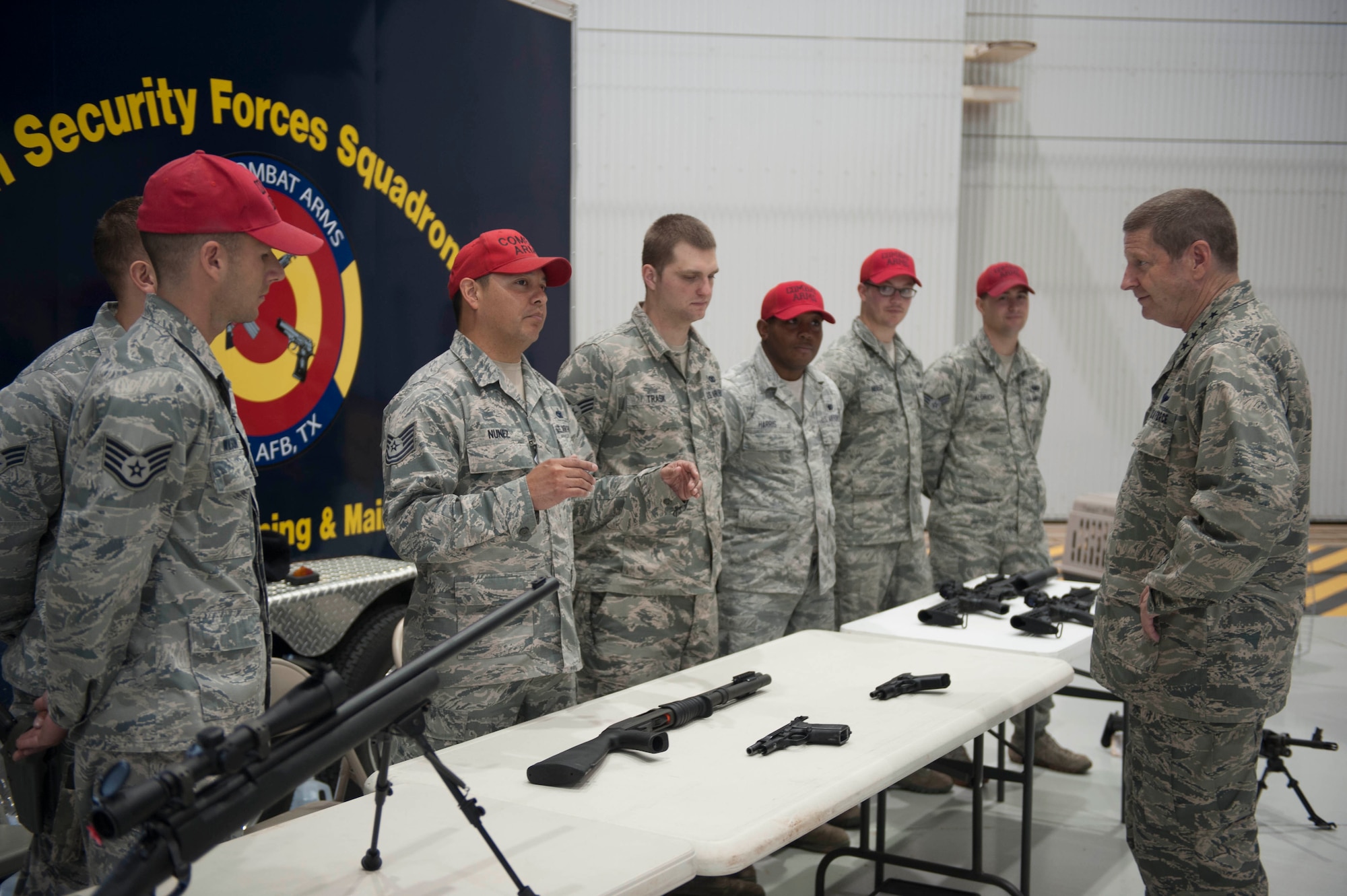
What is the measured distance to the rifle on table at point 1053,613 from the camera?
284 centimetres

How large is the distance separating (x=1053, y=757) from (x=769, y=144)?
5.35 metres

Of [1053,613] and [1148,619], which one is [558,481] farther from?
[1053,613]

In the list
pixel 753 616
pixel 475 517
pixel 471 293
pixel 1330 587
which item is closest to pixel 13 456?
pixel 475 517

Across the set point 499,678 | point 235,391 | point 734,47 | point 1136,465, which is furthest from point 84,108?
point 734,47

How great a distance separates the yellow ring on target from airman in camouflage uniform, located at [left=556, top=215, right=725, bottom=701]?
71 centimetres

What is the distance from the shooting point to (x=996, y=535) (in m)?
3.89

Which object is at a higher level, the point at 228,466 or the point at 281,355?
the point at 281,355

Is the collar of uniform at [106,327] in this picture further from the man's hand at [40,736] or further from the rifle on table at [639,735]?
the rifle on table at [639,735]

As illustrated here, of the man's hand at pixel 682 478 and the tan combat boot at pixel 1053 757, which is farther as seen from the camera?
the tan combat boot at pixel 1053 757

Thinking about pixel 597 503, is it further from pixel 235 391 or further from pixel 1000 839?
pixel 1000 839

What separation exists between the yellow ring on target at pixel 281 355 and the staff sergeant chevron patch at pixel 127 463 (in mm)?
1276

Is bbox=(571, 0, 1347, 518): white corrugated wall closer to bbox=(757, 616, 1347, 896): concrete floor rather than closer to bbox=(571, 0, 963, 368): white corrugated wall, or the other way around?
bbox=(571, 0, 963, 368): white corrugated wall

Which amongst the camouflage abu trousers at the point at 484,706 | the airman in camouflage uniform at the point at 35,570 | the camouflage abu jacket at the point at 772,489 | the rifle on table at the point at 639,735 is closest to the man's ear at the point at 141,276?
the airman in camouflage uniform at the point at 35,570

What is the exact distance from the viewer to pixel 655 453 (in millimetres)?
2859
